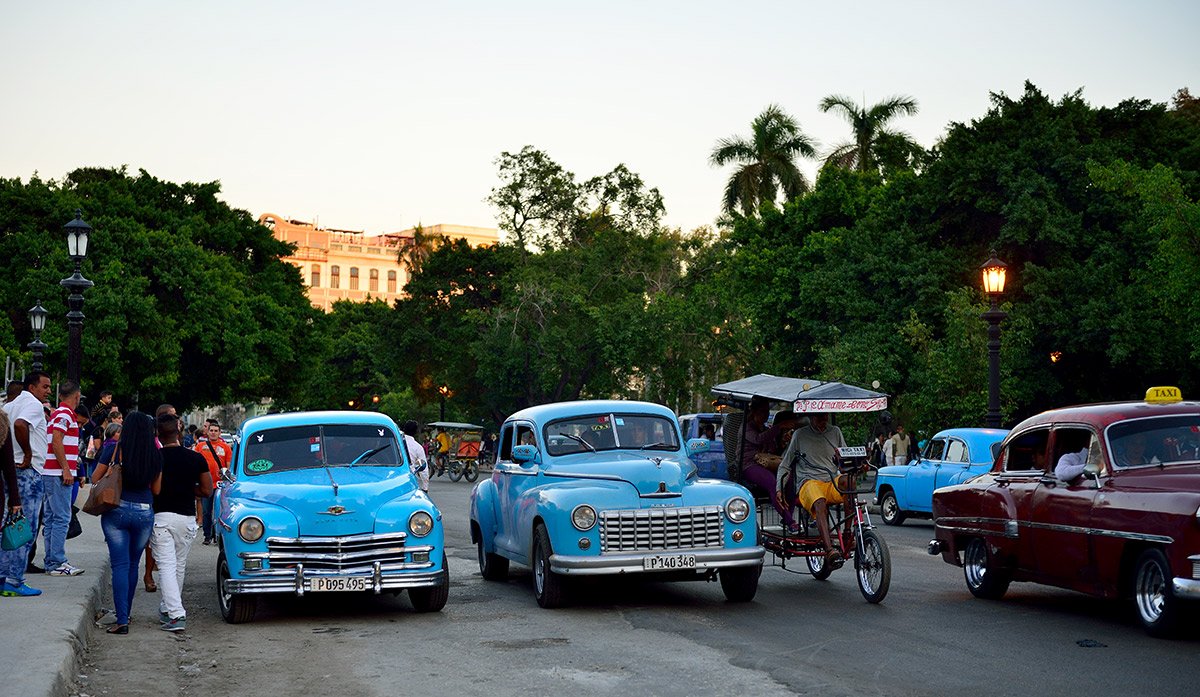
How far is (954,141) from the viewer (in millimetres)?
41719

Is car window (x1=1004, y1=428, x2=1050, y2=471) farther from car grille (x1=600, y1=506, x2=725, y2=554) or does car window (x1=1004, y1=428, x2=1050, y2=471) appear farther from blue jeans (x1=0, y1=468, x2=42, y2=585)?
blue jeans (x1=0, y1=468, x2=42, y2=585)

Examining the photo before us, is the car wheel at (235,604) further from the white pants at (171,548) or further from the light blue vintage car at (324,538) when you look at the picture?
the white pants at (171,548)

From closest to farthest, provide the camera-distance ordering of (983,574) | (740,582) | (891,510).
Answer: (740,582)
(983,574)
(891,510)

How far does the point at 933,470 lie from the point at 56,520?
590 inches

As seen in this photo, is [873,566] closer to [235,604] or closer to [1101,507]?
[1101,507]

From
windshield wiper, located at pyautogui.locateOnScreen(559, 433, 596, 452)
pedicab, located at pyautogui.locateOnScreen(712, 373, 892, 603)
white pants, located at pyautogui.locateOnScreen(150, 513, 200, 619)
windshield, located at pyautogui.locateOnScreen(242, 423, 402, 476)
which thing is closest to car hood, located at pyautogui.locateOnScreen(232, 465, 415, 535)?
windshield, located at pyautogui.locateOnScreen(242, 423, 402, 476)

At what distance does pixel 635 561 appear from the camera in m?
12.0

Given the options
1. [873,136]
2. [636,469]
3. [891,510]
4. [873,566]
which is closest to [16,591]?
[636,469]

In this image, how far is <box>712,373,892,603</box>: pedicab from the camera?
12.9m

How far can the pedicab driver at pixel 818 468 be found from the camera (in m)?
13.5

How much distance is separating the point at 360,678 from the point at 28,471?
18.3 feet

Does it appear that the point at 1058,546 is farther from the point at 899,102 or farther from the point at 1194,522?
the point at 899,102

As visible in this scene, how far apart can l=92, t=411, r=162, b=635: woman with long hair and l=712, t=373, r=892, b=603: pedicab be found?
221 inches

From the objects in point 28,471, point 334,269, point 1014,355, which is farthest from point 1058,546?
point 334,269
